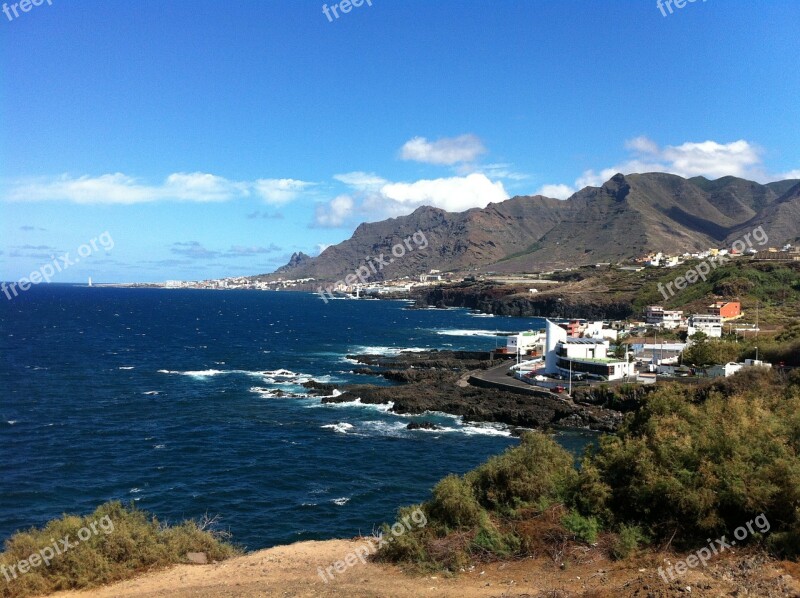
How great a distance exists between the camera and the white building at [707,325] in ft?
250

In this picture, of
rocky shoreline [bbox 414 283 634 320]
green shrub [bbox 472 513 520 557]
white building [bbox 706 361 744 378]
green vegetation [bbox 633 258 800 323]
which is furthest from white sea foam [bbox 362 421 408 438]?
rocky shoreline [bbox 414 283 634 320]

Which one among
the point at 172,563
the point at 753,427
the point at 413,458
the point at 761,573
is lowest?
the point at 413,458

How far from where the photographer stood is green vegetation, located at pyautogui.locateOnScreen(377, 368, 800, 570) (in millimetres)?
14773

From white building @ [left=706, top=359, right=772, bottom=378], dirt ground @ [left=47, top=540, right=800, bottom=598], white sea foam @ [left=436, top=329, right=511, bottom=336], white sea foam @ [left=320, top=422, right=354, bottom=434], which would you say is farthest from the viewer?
white sea foam @ [left=436, top=329, right=511, bottom=336]

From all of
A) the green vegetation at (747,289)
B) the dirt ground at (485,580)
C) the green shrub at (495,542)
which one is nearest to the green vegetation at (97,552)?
the dirt ground at (485,580)

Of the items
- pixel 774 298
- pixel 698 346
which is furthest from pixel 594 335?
pixel 774 298

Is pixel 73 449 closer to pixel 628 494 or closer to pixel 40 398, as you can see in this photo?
pixel 40 398

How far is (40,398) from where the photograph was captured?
163 ft

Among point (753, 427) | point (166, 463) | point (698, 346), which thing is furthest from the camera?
point (698, 346)

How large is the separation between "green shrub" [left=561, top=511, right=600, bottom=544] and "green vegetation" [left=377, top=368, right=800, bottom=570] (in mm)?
27

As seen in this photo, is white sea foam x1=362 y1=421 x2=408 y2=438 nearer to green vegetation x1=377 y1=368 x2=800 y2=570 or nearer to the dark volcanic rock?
the dark volcanic rock

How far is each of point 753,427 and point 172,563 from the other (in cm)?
1753

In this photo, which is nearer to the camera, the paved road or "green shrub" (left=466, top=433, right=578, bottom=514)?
"green shrub" (left=466, top=433, right=578, bottom=514)

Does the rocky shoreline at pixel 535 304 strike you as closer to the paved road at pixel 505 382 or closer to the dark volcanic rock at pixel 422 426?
the paved road at pixel 505 382
